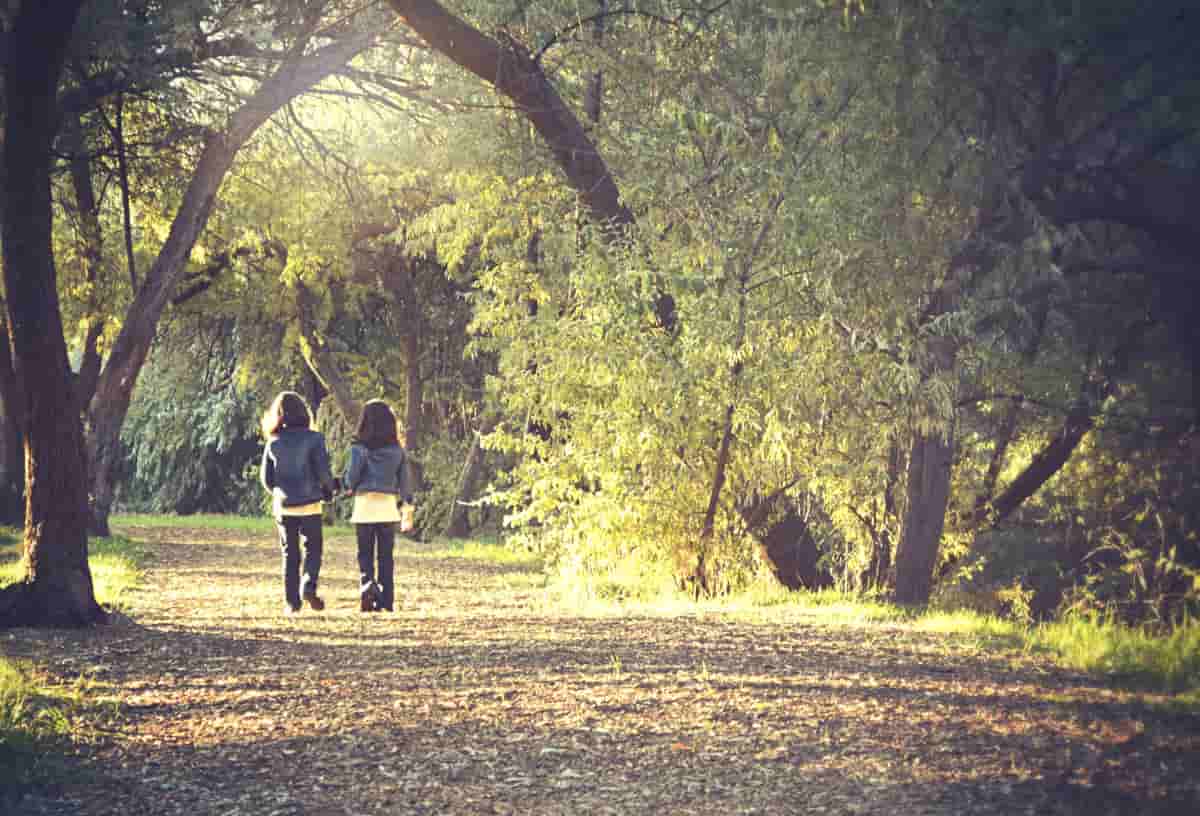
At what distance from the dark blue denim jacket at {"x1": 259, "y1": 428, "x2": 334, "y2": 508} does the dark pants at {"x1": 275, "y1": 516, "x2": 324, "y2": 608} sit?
9.1 inches

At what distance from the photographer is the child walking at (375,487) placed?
11.2 m

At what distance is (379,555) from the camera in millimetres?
11422

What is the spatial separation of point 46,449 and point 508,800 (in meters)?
5.74

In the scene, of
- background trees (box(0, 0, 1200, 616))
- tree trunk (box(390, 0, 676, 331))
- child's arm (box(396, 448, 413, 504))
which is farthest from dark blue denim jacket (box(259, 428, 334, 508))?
tree trunk (box(390, 0, 676, 331))

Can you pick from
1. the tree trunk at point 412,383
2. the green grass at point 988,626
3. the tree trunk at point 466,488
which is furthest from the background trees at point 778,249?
the tree trunk at point 412,383

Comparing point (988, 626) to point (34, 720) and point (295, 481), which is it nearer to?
point (295, 481)

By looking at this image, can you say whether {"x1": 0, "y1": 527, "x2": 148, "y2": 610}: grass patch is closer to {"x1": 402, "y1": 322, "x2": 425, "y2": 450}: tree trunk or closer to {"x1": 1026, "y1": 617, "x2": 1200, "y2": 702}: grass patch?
{"x1": 402, "y1": 322, "x2": 425, "y2": 450}: tree trunk

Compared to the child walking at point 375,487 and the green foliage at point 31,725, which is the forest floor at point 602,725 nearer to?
the green foliage at point 31,725

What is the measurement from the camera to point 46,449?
375 inches

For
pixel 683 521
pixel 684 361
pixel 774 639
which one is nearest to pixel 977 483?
pixel 683 521

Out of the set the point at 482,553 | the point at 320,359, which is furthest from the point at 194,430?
the point at 482,553

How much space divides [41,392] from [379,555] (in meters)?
3.19

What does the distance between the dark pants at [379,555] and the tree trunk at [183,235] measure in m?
6.00

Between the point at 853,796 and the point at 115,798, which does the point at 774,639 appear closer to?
the point at 853,796
